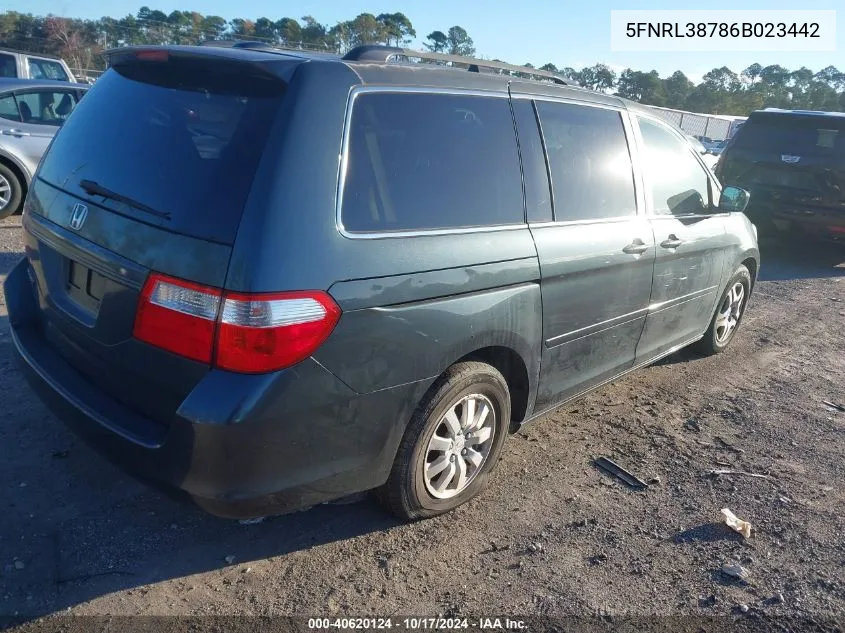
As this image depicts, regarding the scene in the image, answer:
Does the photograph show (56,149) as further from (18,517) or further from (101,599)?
(101,599)

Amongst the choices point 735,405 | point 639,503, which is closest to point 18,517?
point 639,503

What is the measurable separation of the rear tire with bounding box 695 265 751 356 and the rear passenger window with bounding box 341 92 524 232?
288 cm

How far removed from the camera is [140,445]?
7.85 ft

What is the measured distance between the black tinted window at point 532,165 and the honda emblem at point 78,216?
188 centimetres

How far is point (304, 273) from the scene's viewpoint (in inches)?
89.1

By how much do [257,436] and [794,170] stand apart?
889cm

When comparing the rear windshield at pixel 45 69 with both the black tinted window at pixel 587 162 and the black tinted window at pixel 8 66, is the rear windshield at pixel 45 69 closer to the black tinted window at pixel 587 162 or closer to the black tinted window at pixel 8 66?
the black tinted window at pixel 8 66

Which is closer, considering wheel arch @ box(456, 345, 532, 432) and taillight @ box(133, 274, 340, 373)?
taillight @ box(133, 274, 340, 373)

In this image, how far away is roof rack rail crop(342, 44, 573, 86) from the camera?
2711 mm

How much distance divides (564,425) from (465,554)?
149 cm

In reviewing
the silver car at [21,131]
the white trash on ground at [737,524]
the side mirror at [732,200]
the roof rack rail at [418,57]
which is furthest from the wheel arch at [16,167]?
the white trash on ground at [737,524]

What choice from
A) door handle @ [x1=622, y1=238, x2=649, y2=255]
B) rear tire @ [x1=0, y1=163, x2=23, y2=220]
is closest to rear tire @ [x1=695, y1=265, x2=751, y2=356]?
door handle @ [x1=622, y1=238, x2=649, y2=255]

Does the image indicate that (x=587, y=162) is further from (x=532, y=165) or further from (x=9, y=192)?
(x=9, y=192)

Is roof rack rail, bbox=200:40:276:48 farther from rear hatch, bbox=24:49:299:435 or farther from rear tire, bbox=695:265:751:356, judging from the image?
rear tire, bbox=695:265:751:356
